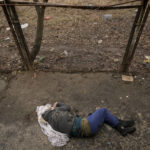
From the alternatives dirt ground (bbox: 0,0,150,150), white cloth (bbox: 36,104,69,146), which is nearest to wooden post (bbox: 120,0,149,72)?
dirt ground (bbox: 0,0,150,150)

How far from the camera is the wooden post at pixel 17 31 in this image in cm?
253

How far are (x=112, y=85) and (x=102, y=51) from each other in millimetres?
1409

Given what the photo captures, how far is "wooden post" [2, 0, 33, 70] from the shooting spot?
8.30ft

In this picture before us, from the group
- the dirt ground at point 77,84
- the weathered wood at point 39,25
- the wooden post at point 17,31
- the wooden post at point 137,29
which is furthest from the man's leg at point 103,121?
the weathered wood at point 39,25

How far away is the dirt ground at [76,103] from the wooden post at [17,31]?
0.40 metres

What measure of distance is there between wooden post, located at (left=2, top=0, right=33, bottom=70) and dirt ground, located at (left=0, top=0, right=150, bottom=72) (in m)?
0.43

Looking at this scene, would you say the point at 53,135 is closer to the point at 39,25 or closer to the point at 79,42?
the point at 39,25

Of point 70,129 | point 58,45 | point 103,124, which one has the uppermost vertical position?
point 70,129

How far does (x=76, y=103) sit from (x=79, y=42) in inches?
97.0

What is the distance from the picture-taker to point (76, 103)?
9.20 ft

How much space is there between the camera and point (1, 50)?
4.37m

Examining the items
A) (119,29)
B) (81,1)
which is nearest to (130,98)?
(119,29)

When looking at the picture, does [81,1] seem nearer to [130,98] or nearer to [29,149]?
[130,98]

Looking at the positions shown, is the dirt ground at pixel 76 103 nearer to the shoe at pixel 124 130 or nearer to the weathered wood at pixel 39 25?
the shoe at pixel 124 130
